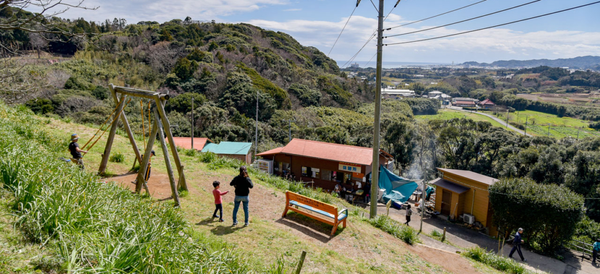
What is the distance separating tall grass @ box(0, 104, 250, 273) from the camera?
3.74 m

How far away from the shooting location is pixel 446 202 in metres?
21.4

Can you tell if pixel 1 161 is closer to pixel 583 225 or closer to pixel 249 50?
pixel 583 225

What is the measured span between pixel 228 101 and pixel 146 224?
1471 inches

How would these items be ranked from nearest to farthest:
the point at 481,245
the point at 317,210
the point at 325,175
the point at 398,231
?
1. the point at 317,210
2. the point at 398,231
3. the point at 481,245
4. the point at 325,175

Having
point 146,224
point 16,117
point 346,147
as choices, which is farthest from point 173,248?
point 346,147

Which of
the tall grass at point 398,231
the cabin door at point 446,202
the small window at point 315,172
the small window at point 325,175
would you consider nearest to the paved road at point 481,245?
the cabin door at point 446,202

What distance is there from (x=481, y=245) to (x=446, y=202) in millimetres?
5311

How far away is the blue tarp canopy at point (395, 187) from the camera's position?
2081 cm

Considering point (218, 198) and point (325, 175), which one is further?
point (325, 175)

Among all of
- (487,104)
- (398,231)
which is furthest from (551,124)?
(398,231)

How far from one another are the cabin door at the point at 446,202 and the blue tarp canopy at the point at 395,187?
269 cm

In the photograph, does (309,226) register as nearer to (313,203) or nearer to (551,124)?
(313,203)

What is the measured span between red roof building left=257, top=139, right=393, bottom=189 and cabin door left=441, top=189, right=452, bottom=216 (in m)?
5.26

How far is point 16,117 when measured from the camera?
41.2 ft
